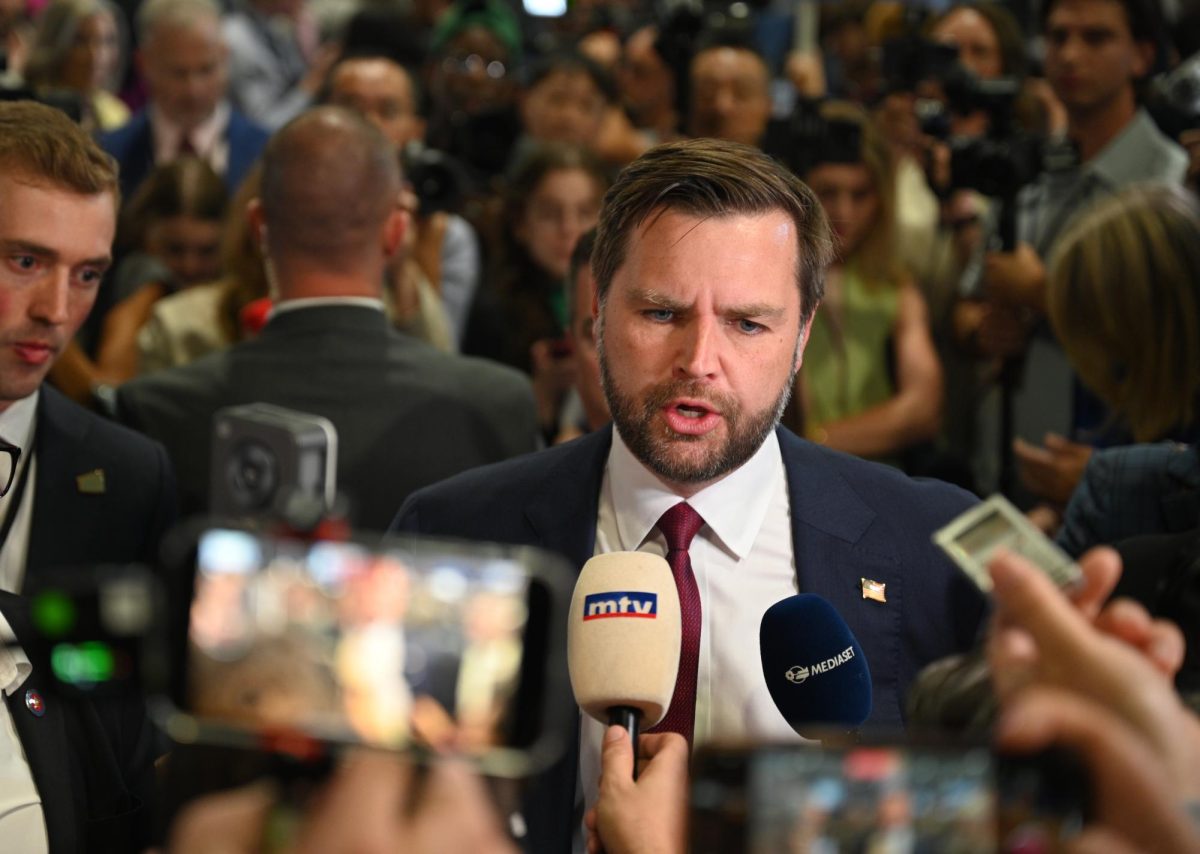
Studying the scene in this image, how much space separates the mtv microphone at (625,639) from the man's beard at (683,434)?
450 mm

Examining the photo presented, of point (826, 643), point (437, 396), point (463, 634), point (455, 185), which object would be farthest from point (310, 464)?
point (455, 185)

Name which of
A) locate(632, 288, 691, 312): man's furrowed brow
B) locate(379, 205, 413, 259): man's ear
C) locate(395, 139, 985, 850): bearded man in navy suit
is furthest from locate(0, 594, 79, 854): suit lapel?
locate(379, 205, 413, 259): man's ear

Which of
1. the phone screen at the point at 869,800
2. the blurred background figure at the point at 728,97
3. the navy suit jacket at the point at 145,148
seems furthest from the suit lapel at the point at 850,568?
the navy suit jacket at the point at 145,148

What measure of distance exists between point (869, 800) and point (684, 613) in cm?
123

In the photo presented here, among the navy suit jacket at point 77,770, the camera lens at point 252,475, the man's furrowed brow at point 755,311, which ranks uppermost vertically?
the camera lens at point 252,475

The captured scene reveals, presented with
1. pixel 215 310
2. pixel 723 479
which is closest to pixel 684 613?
pixel 723 479

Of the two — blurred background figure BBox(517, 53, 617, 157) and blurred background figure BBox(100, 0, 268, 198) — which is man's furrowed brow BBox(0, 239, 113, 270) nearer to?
blurred background figure BBox(100, 0, 268, 198)

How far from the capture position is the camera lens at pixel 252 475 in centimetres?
142

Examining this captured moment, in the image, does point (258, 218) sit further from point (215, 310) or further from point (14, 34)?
point (14, 34)

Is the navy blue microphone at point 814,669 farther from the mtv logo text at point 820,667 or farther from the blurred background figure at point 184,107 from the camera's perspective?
the blurred background figure at point 184,107

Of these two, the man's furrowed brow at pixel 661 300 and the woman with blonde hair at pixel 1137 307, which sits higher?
the man's furrowed brow at pixel 661 300

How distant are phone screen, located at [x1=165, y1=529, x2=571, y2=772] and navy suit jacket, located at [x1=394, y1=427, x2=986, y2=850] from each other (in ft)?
4.16

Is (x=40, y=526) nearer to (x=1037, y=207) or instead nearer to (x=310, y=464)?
(x=310, y=464)

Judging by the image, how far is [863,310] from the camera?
5164mm
